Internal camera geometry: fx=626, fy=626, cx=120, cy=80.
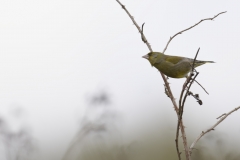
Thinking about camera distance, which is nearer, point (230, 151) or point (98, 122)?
point (98, 122)

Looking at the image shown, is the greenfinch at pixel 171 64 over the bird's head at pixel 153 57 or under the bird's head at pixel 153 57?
under

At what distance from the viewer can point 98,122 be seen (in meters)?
3.38

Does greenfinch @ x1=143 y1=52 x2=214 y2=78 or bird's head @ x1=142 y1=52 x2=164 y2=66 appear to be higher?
bird's head @ x1=142 y1=52 x2=164 y2=66

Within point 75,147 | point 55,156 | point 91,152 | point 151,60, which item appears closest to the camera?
point 75,147

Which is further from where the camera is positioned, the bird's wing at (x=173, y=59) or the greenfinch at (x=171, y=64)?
the bird's wing at (x=173, y=59)

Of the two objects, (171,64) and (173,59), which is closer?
(171,64)

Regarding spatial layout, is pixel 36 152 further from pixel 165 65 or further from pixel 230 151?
pixel 230 151

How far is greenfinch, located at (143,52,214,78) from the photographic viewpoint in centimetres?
366

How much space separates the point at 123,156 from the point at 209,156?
0.71m

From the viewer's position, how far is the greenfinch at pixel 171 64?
3656mm

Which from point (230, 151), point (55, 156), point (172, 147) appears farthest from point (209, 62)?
point (172, 147)

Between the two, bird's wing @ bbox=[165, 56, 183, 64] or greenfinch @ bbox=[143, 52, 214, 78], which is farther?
bird's wing @ bbox=[165, 56, 183, 64]

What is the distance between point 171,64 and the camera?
3.72 meters

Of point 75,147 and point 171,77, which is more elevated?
point 171,77
